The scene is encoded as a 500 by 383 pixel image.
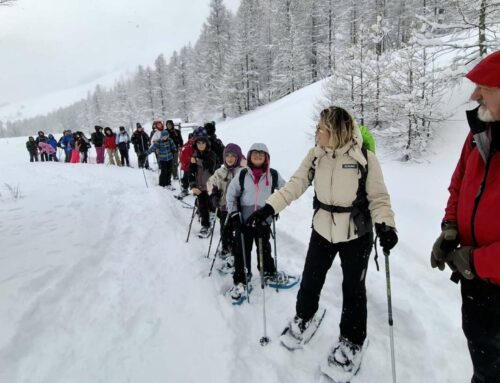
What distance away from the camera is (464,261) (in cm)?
184

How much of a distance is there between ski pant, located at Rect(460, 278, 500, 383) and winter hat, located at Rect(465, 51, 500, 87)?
116cm

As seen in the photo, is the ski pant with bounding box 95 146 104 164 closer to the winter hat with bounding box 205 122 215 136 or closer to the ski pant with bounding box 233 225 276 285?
the winter hat with bounding box 205 122 215 136

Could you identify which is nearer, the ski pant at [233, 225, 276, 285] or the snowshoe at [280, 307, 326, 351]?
the snowshoe at [280, 307, 326, 351]

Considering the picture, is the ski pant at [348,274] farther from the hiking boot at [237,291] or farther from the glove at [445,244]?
the hiking boot at [237,291]

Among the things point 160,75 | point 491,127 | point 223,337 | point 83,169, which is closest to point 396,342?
point 223,337

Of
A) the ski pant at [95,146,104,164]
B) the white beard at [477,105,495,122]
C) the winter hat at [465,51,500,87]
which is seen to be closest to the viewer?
the winter hat at [465,51,500,87]

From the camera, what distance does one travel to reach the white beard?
5.90ft

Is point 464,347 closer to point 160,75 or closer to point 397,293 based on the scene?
point 397,293

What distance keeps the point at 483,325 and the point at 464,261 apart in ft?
1.56

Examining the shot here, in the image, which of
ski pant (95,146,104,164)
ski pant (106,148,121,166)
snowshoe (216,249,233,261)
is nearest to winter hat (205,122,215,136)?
snowshoe (216,249,233,261)

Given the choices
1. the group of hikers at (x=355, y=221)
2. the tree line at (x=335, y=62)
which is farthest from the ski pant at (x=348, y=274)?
the tree line at (x=335, y=62)

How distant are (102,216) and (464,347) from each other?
722cm

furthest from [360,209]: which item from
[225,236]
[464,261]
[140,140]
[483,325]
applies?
[140,140]

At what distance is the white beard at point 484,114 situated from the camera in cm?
180
